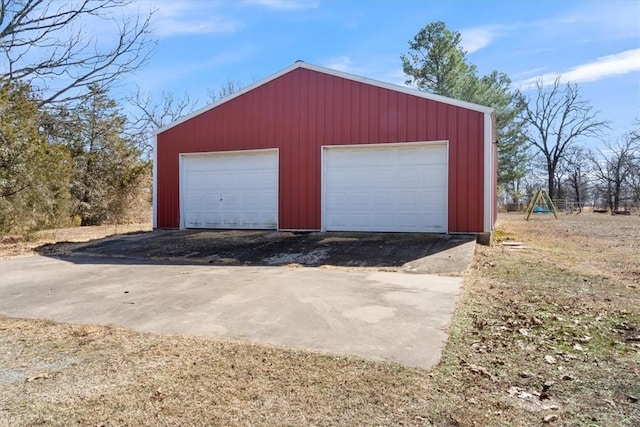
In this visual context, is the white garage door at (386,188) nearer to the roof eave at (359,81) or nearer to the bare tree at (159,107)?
the roof eave at (359,81)

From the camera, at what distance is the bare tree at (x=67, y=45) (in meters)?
13.4

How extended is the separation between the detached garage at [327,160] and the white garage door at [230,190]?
3cm

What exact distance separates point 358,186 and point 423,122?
2.08 m

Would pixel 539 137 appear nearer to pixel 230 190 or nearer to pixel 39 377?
pixel 230 190

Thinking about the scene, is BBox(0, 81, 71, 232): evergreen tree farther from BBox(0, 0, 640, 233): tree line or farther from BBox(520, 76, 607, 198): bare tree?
BBox(520, 76, 607, 198): bare tree

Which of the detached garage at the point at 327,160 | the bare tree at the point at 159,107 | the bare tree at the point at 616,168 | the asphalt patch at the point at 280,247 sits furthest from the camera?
the bare tree at the point at 616,168

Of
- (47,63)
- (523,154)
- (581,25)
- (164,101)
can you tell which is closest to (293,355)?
(581,25)

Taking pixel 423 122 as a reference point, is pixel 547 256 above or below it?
below

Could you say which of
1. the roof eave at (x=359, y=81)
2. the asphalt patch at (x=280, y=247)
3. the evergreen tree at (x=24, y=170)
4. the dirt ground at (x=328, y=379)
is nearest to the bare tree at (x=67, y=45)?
the evergreen tree at (x=24, y=170)

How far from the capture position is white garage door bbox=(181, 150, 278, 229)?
1060cm

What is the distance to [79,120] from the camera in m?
15.5

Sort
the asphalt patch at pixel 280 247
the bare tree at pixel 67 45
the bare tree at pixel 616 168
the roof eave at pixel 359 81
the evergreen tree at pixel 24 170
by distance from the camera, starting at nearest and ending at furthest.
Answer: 1. the asphalt patch at pixel 280 247
2. the roof eave at pixel 359 81
3. the evergreen tree at pixel 24 170
4. the bare tree at pixel 67 45
5. the bare tree at pixel 616 168

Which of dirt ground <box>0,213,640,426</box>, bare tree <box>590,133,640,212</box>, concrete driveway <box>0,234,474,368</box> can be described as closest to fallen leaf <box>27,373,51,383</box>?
dirt ground <box>0,213,640,426</box>

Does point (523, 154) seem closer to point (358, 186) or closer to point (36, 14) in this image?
point (358, 186)
